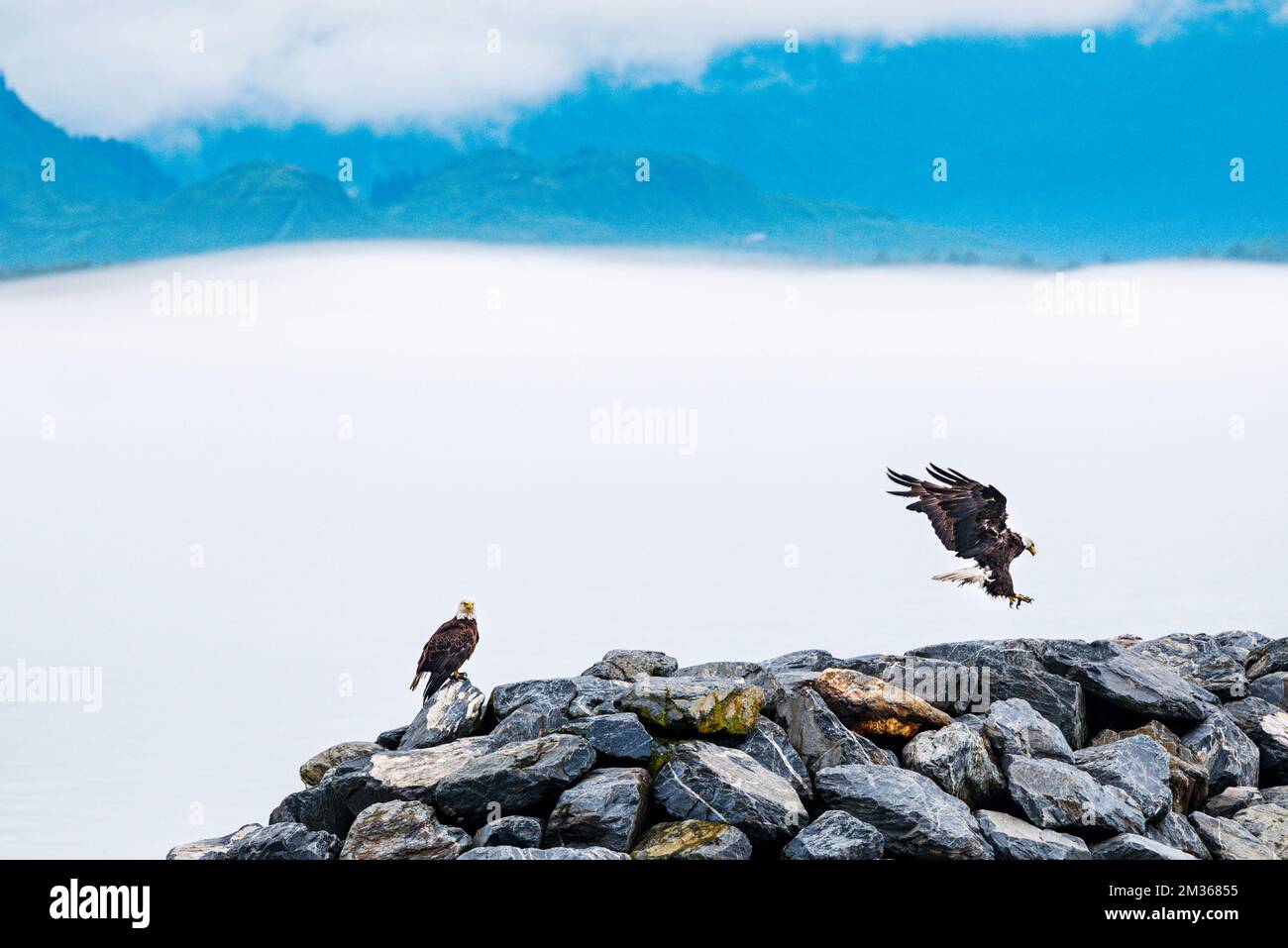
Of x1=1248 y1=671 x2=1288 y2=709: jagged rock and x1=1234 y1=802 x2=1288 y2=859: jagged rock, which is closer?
x1=1234 y1=802 x2=1288 y2=859: jagged rock

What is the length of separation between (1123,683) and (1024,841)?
4954 mm

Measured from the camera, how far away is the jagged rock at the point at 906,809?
14703 mm

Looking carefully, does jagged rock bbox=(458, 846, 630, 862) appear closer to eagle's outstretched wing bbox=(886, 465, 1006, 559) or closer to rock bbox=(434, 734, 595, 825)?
rock bbox=(434, 734, 595, 825)

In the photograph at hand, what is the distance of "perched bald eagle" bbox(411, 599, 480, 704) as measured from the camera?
1812 cm

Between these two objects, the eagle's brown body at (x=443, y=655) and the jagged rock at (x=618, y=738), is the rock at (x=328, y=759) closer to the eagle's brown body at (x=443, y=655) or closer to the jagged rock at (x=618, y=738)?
the eagle's brown body at (x=443, y=655)

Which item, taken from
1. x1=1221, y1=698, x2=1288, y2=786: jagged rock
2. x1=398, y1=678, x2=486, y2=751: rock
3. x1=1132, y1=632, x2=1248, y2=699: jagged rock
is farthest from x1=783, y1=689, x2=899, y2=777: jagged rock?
x1=1132, y1=632, x2=1248, y2=699: jagged rock

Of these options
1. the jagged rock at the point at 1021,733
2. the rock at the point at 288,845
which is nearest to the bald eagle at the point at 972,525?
the jagged rock at the point at 1021,733

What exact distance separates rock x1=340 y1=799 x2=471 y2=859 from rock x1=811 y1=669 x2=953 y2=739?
16.9ft

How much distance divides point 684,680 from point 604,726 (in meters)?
1.21

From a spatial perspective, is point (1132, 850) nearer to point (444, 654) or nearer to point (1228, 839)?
point (1228, 839)

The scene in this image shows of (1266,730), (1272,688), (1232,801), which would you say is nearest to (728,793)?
(1232,801)

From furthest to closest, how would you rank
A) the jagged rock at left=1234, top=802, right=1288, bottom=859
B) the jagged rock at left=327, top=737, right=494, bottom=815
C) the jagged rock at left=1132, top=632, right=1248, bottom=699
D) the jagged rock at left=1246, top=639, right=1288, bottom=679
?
1. the jagged rock at left=1246, top=639, right=1288, bottom=679
2. the jagged rock at left=1132, top=632, right=1248, bottom=699
3. the jagged rock at left=1234, top=802, right=1288, bottom=859
4. the jagged rock at left=327, top=737, right=494, bottom=815

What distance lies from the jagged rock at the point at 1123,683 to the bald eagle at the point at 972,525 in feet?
3.36
